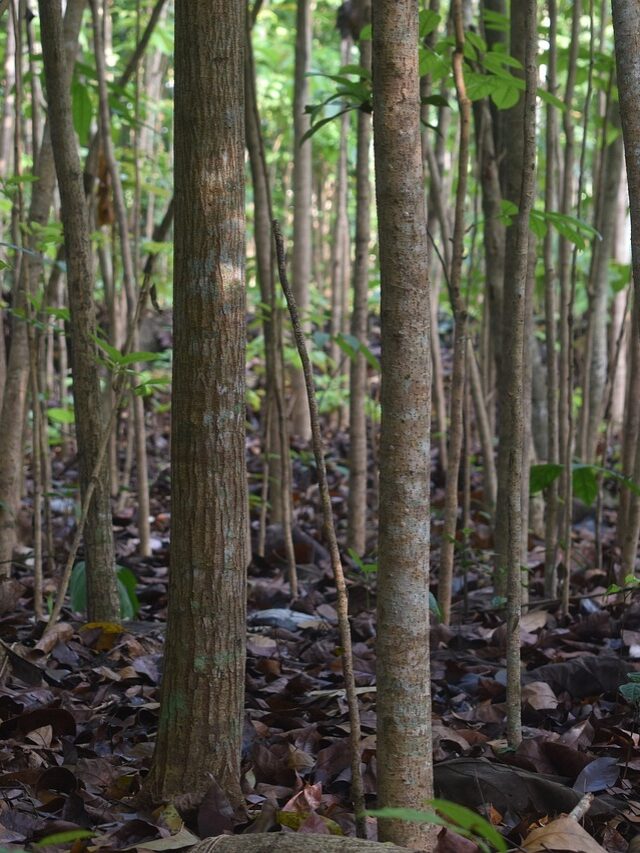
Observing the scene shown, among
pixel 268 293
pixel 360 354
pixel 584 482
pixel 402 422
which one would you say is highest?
pixel 268 293

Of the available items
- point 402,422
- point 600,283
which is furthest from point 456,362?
point 600,283

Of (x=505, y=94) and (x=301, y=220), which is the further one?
(x=301, y=220)

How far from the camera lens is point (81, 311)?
8.71 feet

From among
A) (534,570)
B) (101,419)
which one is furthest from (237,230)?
(534,570)

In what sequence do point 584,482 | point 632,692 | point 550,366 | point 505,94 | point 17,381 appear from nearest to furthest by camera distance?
point 632,692 < point 505,94 < point 584,482 < point 17,381 < point 550,366

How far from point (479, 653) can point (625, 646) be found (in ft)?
1.39

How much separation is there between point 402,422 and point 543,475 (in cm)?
154

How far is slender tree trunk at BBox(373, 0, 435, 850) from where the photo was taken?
150cm

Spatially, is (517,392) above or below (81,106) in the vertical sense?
below

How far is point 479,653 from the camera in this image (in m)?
2.81

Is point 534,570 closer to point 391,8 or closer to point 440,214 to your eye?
point 440,214

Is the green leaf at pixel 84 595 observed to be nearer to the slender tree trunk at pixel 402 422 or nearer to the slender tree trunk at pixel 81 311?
the slender tree trunk at pixel 81 311

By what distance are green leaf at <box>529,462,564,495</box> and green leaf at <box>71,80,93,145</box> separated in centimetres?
191

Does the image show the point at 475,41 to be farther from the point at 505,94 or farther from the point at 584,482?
the point at 584,482
